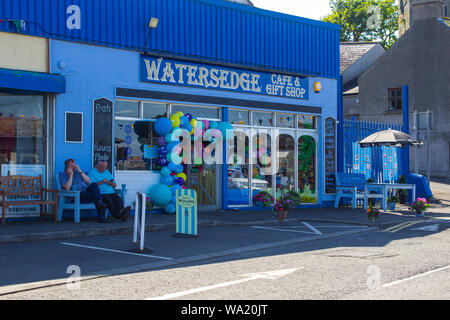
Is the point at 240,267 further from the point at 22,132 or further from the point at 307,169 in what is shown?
the point at 307,169

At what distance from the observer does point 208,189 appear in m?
16.1

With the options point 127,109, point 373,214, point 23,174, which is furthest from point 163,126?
point 373,214

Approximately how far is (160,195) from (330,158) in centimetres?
704

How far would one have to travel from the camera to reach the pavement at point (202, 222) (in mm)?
10508

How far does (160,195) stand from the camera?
1427 centimetres

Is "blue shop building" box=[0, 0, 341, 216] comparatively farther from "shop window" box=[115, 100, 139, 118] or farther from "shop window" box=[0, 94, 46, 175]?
"shop window" box=[0, 94, 46, 175]

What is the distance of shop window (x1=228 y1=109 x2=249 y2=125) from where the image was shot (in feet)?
54.5

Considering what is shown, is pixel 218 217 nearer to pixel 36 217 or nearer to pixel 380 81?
pixel 36 217

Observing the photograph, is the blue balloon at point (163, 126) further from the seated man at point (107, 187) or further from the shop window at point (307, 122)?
the shop window at point (307, 122)

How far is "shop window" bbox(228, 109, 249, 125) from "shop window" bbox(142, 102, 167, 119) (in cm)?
239

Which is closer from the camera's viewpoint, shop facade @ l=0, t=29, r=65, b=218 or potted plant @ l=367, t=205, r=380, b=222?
shop facade @ l=0, t=29, r=65, b=218

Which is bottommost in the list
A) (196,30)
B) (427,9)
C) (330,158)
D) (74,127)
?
(330,158)

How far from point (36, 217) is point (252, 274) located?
7.00 m

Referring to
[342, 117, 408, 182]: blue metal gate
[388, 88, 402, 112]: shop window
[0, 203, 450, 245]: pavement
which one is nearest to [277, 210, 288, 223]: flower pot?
[0, 203, 450, 245]: pavement
